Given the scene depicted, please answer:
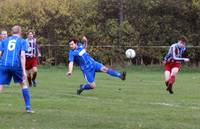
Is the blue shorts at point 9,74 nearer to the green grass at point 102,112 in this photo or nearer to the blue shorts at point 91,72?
the green grass at point 102,112

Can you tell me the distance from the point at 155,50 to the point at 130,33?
233 cm

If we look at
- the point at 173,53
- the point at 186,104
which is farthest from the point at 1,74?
the point at 173,53

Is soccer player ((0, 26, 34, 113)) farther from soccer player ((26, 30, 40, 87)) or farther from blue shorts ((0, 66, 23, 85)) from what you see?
soccer player ((26, 30, 40, 87))

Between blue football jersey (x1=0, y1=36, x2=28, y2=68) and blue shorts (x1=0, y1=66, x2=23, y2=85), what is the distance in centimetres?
9

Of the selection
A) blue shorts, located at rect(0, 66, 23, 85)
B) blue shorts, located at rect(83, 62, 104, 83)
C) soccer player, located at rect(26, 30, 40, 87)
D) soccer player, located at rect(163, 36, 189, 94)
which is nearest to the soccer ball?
soccer player, located at rect(26, 30, 40, 87)

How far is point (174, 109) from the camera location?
13859mm

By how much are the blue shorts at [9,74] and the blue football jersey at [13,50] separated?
9 cm

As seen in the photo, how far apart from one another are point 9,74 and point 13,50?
0.62 meters

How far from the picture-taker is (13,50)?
40.0 ft

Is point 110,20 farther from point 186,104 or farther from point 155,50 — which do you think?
point 186,104

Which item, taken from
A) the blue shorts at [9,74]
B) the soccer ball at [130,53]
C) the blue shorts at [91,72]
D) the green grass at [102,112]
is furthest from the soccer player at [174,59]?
the soccer ball at [130,53]

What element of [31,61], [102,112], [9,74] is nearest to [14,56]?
[9,74]

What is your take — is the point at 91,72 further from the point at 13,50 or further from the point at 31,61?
the point at 13,50

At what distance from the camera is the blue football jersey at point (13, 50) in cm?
1220
